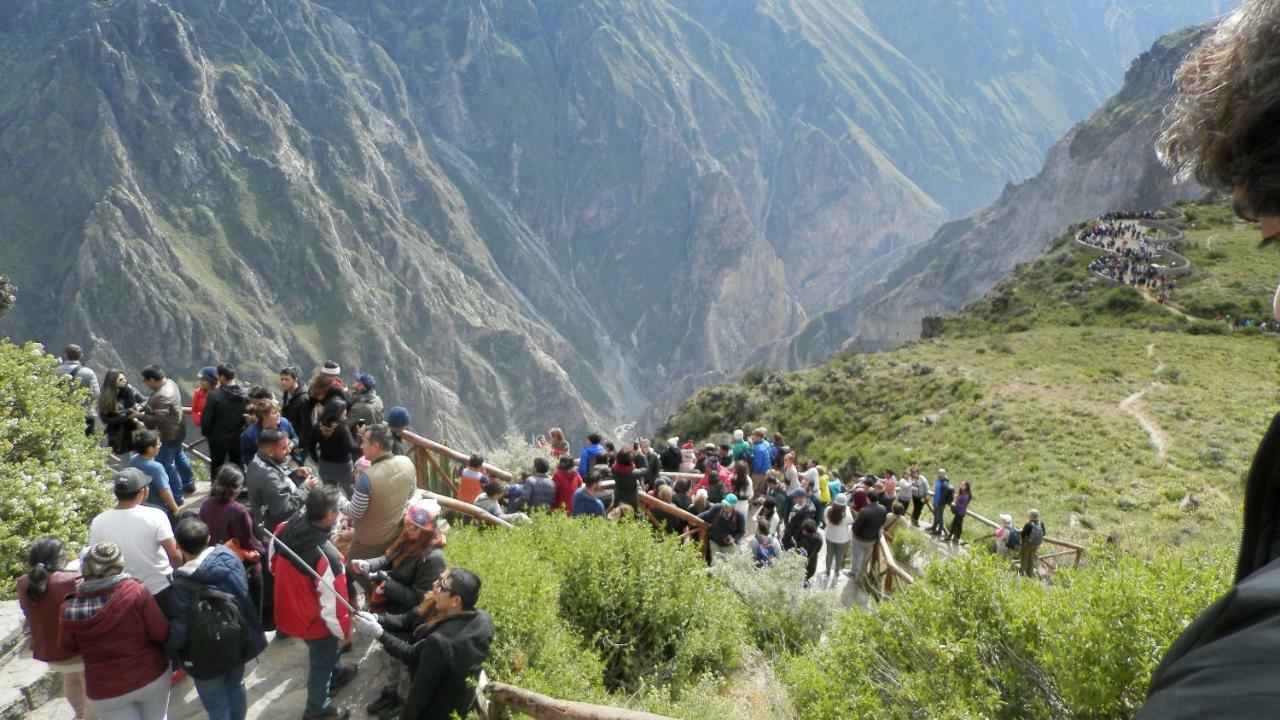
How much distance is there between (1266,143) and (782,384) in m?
40.4

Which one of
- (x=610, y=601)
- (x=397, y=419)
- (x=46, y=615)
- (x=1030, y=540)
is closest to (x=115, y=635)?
(x=46, y=615)

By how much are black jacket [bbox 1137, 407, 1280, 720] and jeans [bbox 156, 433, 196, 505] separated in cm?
1085

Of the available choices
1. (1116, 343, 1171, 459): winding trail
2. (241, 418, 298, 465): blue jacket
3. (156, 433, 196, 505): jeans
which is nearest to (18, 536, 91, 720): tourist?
(241, 418, 298, 465): blue jacket

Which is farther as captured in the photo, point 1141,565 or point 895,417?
point 895,417

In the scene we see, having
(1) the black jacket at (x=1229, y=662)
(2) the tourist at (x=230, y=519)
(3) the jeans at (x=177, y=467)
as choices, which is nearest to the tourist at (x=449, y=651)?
(2) the tourist at (x=230, y=519)

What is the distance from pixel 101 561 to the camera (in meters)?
4.72

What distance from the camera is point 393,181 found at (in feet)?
582

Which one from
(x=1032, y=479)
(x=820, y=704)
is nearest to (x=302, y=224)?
(x=1032, y=479)

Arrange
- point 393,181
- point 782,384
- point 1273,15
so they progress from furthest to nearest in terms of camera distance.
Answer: point 393,181
point 782,384
point 1273,15

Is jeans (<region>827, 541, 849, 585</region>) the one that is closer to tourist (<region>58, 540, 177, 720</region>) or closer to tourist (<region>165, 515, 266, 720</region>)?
tourist (<region>165, 515, 266, 720</region>)

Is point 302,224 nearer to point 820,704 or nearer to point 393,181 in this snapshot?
point 393,181

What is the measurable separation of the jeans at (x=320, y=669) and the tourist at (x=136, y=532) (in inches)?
48.0

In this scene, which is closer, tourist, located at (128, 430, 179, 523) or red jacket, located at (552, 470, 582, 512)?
tourist, located at (128, 430, 179, 523)

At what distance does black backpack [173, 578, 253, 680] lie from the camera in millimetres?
4938
